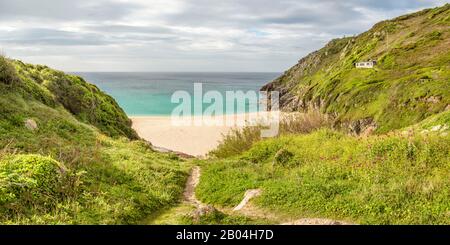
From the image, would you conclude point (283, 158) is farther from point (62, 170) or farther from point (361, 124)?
point (361, 124)

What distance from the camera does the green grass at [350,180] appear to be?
10.2 metres

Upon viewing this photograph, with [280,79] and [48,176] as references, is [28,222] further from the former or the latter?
[280,79]

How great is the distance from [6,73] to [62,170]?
1257cm

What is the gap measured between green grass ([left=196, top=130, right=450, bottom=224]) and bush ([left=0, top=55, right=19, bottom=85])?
10992 millimetres

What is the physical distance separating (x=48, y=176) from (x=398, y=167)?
1032 cm

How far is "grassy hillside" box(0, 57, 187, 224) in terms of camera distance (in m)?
10.1

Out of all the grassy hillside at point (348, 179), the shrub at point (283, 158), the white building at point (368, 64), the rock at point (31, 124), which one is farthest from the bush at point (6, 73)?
the white building at point (368, 64)

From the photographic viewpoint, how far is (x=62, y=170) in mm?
11984

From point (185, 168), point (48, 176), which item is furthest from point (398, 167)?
point (48, 176)

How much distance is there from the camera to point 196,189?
14.9 m

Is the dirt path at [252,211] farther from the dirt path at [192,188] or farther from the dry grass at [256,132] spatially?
the dry grass at [256,132]

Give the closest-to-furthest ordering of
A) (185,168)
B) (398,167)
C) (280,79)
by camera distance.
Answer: (398,167), (185,168), (280,79)

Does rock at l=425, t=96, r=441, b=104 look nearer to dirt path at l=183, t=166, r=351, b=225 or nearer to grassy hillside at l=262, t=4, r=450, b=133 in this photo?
grassy hillside at l=262, t=4, r=450, b=133

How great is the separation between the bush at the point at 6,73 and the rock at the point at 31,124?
186 inches
